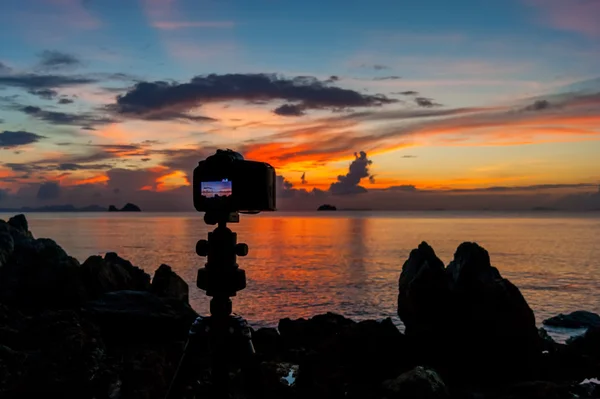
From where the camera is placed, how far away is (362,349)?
48.4 feet

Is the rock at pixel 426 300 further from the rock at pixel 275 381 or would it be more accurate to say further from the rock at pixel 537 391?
the rock at pixel 275 381

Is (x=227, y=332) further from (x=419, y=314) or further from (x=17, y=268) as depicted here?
(x=17, y=268)

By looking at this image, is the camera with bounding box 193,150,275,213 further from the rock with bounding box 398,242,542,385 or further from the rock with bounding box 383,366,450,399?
the rock with bounding box 398,242,542,385

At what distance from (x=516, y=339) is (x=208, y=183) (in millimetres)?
13649

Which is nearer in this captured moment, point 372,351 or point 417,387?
point 417,387

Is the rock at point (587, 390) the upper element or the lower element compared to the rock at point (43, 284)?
lower

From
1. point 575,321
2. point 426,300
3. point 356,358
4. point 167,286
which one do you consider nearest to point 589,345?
point 426,300

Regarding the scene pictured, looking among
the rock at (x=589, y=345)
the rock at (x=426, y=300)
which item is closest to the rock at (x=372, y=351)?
the rock at (x=426, y=300)

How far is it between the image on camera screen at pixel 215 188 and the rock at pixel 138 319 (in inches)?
540

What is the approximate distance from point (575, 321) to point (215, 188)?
82.8 feet

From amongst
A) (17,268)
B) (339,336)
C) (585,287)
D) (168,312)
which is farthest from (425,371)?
(585,287)

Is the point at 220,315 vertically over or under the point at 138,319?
over

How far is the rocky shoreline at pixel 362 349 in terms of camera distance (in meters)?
9.84

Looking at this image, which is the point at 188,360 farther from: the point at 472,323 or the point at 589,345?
the point at 589,345
